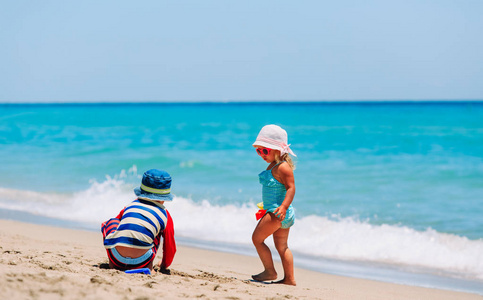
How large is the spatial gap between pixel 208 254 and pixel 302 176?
266 inches

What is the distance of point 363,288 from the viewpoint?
15.2ft

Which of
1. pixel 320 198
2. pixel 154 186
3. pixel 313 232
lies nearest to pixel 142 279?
pixel 154 186

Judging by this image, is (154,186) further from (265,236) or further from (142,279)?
(265,236)

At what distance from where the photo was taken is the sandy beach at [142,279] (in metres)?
2.95

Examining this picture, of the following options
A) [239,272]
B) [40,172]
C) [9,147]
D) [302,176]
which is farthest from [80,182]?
[9,147]

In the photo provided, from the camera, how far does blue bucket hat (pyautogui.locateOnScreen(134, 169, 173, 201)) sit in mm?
3785

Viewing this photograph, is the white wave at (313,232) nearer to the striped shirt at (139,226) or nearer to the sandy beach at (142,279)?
the sandy beach at (142,279)

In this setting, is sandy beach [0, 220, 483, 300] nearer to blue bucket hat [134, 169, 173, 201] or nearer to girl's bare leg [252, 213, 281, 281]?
girl's bare leg [252, 213, 281, 281]

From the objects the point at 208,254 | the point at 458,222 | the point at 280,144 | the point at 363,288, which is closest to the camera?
the point at 280,144

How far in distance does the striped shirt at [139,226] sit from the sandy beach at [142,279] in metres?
0.23

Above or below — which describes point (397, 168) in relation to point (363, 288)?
above

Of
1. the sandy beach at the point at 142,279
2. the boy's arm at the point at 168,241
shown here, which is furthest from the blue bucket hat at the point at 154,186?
the sandy beach at the point at 142,279

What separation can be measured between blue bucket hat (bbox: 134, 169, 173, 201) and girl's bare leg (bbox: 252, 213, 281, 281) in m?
0.83

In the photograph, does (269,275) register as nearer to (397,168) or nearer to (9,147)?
(397,168)
